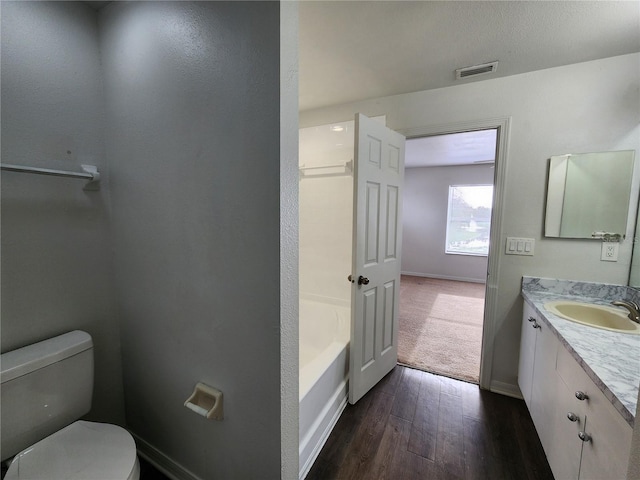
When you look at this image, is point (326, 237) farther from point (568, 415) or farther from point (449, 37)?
point (568, 415)

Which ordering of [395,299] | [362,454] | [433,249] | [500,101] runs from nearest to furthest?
[362,454], [500,101], [395,299], [433,249]

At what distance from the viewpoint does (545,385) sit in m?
1.41

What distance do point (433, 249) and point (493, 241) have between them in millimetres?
3840

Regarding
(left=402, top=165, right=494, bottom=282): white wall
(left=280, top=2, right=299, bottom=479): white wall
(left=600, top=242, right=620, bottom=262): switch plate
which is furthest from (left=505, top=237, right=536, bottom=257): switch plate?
(left=402, top=165, right=494, bottom=282): white wall

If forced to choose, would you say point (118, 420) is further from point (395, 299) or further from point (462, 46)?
point (462, 46)

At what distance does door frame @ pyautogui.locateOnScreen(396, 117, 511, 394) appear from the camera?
1.91m

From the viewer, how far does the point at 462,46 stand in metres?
1.55

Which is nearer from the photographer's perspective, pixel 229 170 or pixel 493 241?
pixel 229 170

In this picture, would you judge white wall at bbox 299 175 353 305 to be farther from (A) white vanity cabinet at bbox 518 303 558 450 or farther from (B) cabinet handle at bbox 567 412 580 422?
(B) cabinet handle at bbox 567 412 580 422

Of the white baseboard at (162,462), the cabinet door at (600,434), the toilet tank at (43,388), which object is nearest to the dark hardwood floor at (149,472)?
the white baseboard at (162,462)

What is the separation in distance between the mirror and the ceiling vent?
75 cm

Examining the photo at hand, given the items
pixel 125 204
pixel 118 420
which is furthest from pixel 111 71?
pixel 118 420

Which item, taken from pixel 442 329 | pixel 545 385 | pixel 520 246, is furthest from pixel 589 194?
pixel 442 329

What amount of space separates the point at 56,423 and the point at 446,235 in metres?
5.90
